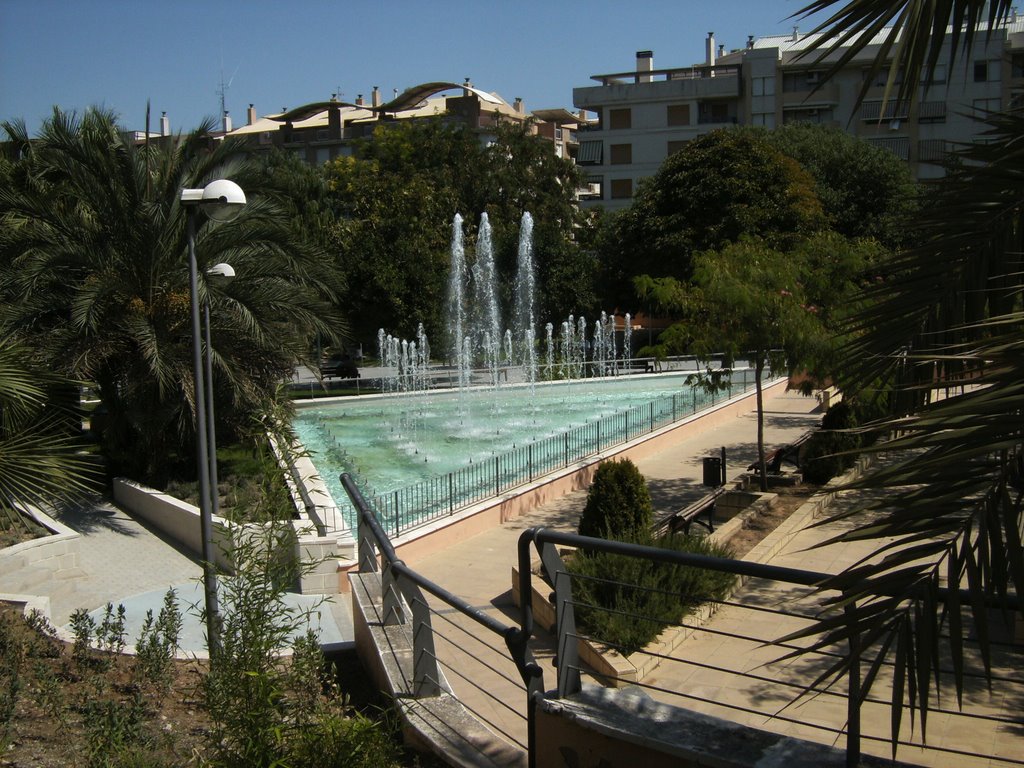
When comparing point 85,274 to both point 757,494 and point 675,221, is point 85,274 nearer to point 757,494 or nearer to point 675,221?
point 757,494

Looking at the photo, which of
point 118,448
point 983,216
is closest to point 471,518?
point 118,448

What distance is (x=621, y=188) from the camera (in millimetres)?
61469

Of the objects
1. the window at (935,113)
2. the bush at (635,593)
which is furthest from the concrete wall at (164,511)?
the window at (935,113)

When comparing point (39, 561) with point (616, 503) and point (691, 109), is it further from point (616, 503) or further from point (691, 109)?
point (691, 109)

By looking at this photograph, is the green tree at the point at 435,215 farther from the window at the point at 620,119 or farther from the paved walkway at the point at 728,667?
the paved walkway at the point at 728,667

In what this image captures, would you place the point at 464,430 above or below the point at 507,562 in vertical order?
above

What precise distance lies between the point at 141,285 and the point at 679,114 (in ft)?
164

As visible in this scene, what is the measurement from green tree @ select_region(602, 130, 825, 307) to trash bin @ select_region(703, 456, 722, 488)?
68.6ft

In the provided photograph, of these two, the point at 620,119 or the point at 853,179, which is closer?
the point at 853,179

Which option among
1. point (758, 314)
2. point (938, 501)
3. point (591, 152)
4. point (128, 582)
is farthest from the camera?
point (591, 152)

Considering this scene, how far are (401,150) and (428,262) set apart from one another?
11973 millimetres

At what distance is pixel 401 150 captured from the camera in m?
43.3

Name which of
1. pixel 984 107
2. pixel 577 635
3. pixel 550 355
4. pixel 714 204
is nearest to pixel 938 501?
pixel 577 635

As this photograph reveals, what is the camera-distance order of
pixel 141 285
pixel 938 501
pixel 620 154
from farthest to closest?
pixel 620 154 → pixel 141 285 → pixel 938 501
